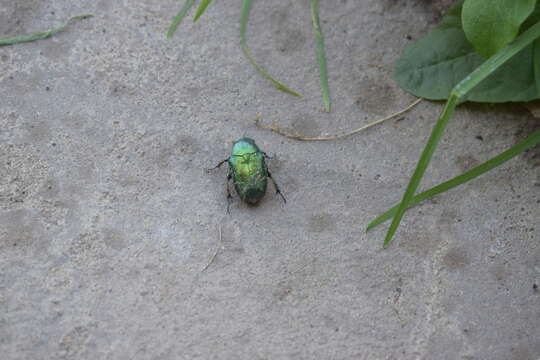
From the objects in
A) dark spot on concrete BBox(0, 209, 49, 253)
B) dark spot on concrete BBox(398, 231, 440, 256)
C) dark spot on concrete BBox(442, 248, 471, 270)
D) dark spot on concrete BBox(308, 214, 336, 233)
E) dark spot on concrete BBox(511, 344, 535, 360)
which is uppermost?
dark spot on concrete BBox(0, 209, 49, 253)

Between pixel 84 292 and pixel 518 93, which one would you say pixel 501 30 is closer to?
pixel 518 93

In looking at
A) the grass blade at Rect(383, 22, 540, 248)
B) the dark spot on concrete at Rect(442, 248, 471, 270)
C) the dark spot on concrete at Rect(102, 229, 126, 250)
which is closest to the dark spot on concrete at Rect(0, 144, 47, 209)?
the dark spot on concrete at Rect(102, 229, 126, 250)

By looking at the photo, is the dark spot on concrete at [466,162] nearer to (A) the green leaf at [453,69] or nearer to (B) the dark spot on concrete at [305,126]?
(A) the green leaf at [453,69]

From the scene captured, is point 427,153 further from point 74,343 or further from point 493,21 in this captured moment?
point 74,343

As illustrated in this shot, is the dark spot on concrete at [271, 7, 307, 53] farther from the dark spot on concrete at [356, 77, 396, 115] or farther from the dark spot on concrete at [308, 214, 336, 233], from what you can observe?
the dark spot on concrete at [308, 214, 336, 233]

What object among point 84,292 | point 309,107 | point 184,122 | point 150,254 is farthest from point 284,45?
point 84,292

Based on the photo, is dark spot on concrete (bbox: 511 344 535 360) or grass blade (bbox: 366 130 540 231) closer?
dark spot on concrete (bbox: 511 344 535 360)
